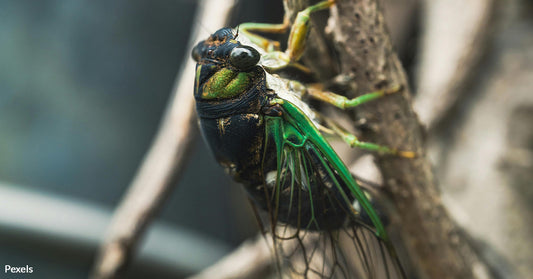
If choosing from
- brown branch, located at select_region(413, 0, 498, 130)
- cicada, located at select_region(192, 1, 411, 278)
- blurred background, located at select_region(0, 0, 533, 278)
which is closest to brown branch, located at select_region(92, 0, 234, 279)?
blurred background, located at select_region(0, 0, 533, 278)

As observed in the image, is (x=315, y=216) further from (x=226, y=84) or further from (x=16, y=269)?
(x=16, y=269)

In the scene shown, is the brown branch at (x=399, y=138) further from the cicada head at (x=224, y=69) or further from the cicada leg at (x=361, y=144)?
the cicada head at (x=224, y=69)

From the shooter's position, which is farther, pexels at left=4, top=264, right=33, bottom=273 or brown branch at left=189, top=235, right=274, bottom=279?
brown branch at left=189, top=235, right=274, bottom=279

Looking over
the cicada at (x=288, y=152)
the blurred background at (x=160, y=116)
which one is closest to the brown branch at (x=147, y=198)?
the blurred background at (x=160, y=116)

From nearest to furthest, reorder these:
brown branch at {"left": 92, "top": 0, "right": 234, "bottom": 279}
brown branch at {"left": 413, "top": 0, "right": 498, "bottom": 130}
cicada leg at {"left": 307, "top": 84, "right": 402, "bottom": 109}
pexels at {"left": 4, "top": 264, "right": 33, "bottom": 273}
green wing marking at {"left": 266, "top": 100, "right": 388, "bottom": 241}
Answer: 1. pexels at {"left": 4, "top": 264, "right": 33, "bottom": 273}
2. green wing marking at {"left": 266, "top": 100, "right": 388, "bottom": 241}
3. cicada leg at {"left": 307, "top": 84, "right": 402, "bottom": 109}
4. brown branch at {"left": 92, "top": 0, "right": 234, "bottom": 279}
5. brown branch at {"left": 413, "top": 0, "right": 498, "bottom": 130}

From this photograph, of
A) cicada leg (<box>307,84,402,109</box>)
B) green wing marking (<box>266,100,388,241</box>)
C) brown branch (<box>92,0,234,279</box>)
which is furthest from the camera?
brown branch (<box>92,0,234,279</box>)

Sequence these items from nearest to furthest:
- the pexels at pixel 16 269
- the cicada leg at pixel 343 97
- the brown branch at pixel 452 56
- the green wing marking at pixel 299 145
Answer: the pexels at pixel 16 269, the green wing marking at pixel 299 145, the cicada leg at pixel 343 97, the brown branch at pixel 452 56

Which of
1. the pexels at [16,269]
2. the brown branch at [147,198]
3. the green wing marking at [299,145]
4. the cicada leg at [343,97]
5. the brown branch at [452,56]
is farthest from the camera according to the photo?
the brown branch at [452,56]

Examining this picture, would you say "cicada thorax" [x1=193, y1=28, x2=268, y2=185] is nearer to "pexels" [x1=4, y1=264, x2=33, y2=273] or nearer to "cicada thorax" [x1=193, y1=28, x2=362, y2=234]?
"cicada thorax" [x1=193, y1=28, x2=362, y2=234]
